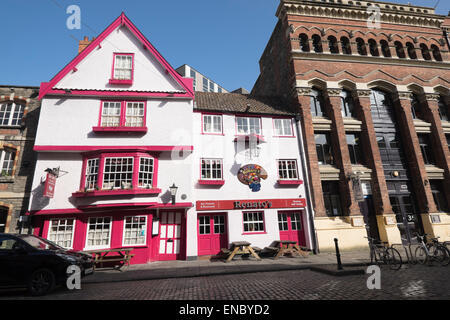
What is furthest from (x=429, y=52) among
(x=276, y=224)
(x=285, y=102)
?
(x=276, y=224)

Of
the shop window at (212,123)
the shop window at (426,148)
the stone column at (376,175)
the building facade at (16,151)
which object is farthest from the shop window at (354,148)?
the building facade at (16,151)

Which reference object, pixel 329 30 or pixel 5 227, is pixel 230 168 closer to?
pixel 5 227

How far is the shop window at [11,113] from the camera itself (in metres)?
13.5

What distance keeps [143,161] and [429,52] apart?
26.7m

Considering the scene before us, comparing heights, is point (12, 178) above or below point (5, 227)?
above

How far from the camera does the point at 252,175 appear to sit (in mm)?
14266

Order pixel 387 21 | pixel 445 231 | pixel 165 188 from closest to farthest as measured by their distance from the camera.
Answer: pixel 165 188 < pixel 445 231 < pixel 387 21

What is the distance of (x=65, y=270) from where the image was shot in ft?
22.6

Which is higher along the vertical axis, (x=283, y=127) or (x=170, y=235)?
(x=283, y=127)

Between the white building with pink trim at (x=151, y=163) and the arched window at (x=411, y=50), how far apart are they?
46.5ft

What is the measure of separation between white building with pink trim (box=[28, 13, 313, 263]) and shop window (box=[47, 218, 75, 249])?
0.16 feet

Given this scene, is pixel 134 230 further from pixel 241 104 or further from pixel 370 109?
pixel 370 109

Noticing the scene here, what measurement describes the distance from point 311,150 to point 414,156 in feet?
27.6

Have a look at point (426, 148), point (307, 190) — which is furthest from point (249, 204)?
point (426, 148)
